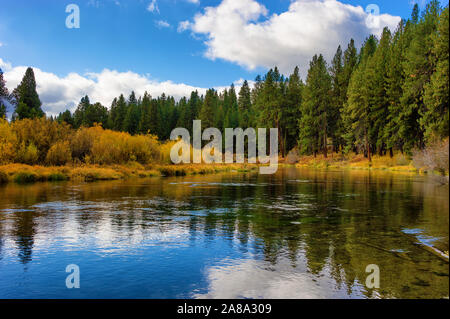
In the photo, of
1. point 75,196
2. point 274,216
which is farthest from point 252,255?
point 75,196

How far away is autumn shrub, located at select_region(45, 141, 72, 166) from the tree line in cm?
2366

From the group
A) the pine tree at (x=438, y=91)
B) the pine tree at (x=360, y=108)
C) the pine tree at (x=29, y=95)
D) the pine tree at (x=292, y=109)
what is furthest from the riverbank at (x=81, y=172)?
the pine tree at (x=29, y=95)

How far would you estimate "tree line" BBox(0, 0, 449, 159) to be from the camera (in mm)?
39000

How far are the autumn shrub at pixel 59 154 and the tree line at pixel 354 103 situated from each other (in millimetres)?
23663

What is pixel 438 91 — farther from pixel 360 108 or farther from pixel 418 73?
pixel 360 108

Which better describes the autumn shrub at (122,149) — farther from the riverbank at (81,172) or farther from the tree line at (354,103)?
the tree line at (354,103)

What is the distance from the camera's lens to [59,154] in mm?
28594

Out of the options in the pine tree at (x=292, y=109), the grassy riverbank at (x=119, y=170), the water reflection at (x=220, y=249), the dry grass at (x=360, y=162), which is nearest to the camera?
the water reflection at (x=220, y=249)

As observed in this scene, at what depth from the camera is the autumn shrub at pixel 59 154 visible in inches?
1106

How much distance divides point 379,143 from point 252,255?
166 ft

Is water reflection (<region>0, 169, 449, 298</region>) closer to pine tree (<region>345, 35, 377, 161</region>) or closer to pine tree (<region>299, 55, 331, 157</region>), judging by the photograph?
pine tree (<region>345, 35, 377, 161</region>)

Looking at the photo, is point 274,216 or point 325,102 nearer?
point 274,216

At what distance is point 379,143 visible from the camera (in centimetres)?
5303
